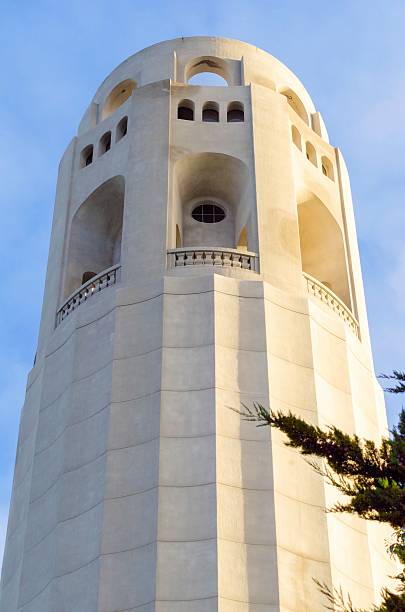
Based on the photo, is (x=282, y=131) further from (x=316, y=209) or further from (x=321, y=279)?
(x=321, y=279)

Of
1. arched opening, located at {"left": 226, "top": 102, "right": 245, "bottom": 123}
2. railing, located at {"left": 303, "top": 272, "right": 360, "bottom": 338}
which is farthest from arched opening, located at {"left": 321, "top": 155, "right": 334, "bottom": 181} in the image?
railing, located at {"left": 303, "top": 272, "right": 360, "bottom": 338}

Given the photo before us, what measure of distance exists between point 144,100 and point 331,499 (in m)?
14.7

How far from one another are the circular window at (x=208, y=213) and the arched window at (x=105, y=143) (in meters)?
3.51

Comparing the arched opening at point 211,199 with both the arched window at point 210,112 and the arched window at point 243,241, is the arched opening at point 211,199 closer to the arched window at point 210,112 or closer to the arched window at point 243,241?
the arched window at point 243,241

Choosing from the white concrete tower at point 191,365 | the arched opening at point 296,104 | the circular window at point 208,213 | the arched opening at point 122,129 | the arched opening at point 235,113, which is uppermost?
the arched opening at point 296,104

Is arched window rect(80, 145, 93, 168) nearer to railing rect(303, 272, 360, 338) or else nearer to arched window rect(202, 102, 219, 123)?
arched window rect(202, 102, 219, 123)

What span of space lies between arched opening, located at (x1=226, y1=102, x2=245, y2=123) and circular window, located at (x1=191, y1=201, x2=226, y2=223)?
272 cm

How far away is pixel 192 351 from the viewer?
1029 inches

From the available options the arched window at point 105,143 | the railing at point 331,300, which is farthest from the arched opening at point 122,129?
the railing at point 331,300

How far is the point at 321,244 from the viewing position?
3406 centimetres

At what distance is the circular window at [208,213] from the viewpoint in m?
33.7

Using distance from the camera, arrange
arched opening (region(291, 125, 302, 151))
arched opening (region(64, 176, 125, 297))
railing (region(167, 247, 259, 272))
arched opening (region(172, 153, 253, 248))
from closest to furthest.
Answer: railing (region(167, 247, 259, 272)) < arched opening (region(172, 153, 253, 248)) < arched opening (region(64, 176, 125, 297)) < arched opening (region(291, 125, 302, 151))

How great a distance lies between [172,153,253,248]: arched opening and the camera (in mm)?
31922

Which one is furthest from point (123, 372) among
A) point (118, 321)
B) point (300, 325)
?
point (300, 325)
